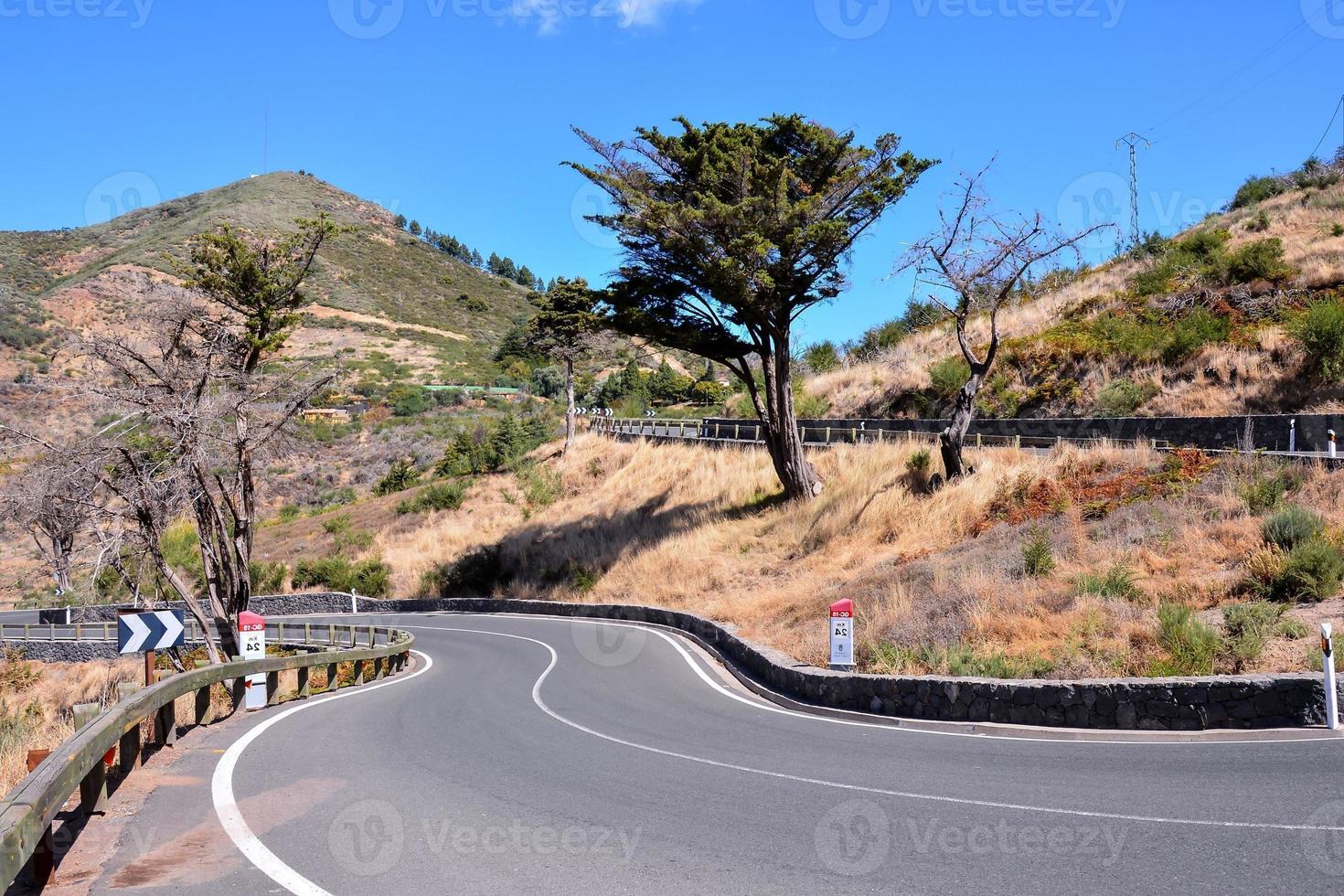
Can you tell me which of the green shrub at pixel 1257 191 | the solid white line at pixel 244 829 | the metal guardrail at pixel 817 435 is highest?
the green shrub at pixel 1257 191

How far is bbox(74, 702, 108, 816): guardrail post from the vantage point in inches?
273

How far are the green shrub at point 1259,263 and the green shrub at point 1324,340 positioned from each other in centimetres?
682

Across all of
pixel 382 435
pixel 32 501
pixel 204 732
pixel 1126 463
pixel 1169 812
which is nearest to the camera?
pixel 1169 812

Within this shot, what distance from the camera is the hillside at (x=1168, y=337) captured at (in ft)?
93.4

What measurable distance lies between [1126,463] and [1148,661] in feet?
38.4

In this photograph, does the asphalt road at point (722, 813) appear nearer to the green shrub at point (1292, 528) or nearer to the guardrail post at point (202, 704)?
the guardrail post at point (202, 704)

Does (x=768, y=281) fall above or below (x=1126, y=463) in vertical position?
above

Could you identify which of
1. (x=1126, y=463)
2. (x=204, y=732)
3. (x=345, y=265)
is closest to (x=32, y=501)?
(x=204, y=732)

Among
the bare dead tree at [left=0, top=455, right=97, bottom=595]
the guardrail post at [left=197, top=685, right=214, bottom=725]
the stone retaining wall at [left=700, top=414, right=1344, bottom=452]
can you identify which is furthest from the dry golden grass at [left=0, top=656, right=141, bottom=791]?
the stone retaining wall at [left=700, top=414, right=1344, bottom=452]

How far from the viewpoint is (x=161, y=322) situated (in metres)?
19.0

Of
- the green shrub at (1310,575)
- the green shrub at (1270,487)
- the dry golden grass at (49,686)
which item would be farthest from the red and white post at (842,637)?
the dry golden grass at (49,686)

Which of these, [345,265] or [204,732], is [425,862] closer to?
[204,732]

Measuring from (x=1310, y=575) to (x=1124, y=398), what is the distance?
741 inches

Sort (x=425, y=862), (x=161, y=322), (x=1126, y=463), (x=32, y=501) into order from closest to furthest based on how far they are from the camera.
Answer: (x=425, y=862) < (x=32, y=501) < (x=161, y=322) < (x=1126, y=463)
